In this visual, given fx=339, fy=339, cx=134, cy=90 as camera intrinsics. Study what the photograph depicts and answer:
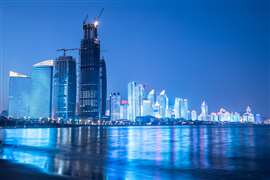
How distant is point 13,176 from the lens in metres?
17.1

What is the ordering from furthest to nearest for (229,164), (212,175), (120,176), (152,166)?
(229,164), (152,166), (212,175), (120,176)

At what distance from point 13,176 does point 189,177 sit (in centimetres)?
1029

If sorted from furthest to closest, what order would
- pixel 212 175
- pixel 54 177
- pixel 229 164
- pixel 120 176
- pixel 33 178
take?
pixel 229 164, pixel 212 175, pixel 120 176, pixel 54 177, pixel 33 178

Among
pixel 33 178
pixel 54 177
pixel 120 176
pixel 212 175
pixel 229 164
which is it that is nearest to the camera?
pixel 33 178

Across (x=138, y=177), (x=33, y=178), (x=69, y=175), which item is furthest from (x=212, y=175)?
(x=33, y=178)

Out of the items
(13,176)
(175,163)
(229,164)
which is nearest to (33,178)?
(13,176)

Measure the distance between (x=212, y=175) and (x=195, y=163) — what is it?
6.33 m

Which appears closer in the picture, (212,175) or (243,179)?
(243,179)

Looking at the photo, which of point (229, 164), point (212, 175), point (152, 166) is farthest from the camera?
point (229, 164)

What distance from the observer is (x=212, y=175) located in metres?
21.5

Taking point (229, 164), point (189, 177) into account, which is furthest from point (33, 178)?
point (229, 164)

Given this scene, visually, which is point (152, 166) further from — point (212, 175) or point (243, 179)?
point (243, 179)

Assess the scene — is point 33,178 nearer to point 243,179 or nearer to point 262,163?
point 243,179

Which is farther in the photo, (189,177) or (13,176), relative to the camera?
(189,177)
